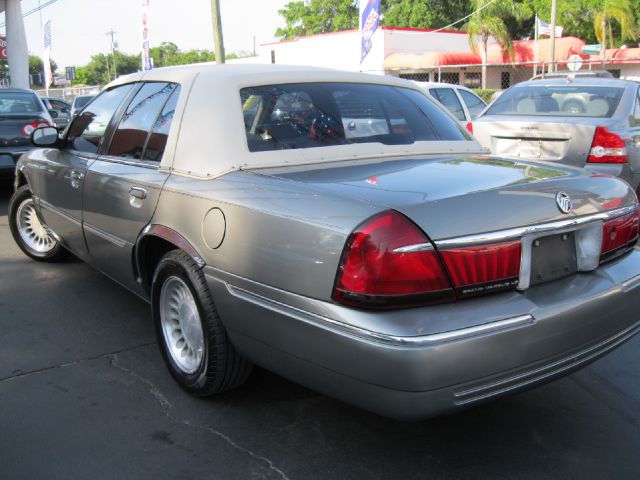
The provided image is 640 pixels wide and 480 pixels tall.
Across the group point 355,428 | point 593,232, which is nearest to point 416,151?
point 593,232

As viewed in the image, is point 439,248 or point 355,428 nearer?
point 439,248

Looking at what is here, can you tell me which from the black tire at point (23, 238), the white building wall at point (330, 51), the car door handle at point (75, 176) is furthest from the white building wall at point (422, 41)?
the car door handle at point (75, 176)

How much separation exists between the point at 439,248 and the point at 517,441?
3.82 ft

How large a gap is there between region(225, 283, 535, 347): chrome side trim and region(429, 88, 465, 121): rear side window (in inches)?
373

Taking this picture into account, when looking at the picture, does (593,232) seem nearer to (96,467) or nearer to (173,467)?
(173,467)

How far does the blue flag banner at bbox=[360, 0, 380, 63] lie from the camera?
1767 cm

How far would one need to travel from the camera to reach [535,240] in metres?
2.61

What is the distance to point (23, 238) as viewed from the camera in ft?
19.8

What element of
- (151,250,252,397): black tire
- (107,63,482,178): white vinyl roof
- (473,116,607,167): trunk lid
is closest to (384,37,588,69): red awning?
(473,116,607,167): trunk lid

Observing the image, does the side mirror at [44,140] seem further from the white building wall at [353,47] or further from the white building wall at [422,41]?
the white building wall at [422,41]

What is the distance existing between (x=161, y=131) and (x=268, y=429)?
1.70 m

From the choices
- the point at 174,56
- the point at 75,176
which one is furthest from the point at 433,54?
the point at 174,56

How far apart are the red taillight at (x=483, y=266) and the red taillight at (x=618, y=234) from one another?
671 mm

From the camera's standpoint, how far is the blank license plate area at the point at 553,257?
8.61 ft
